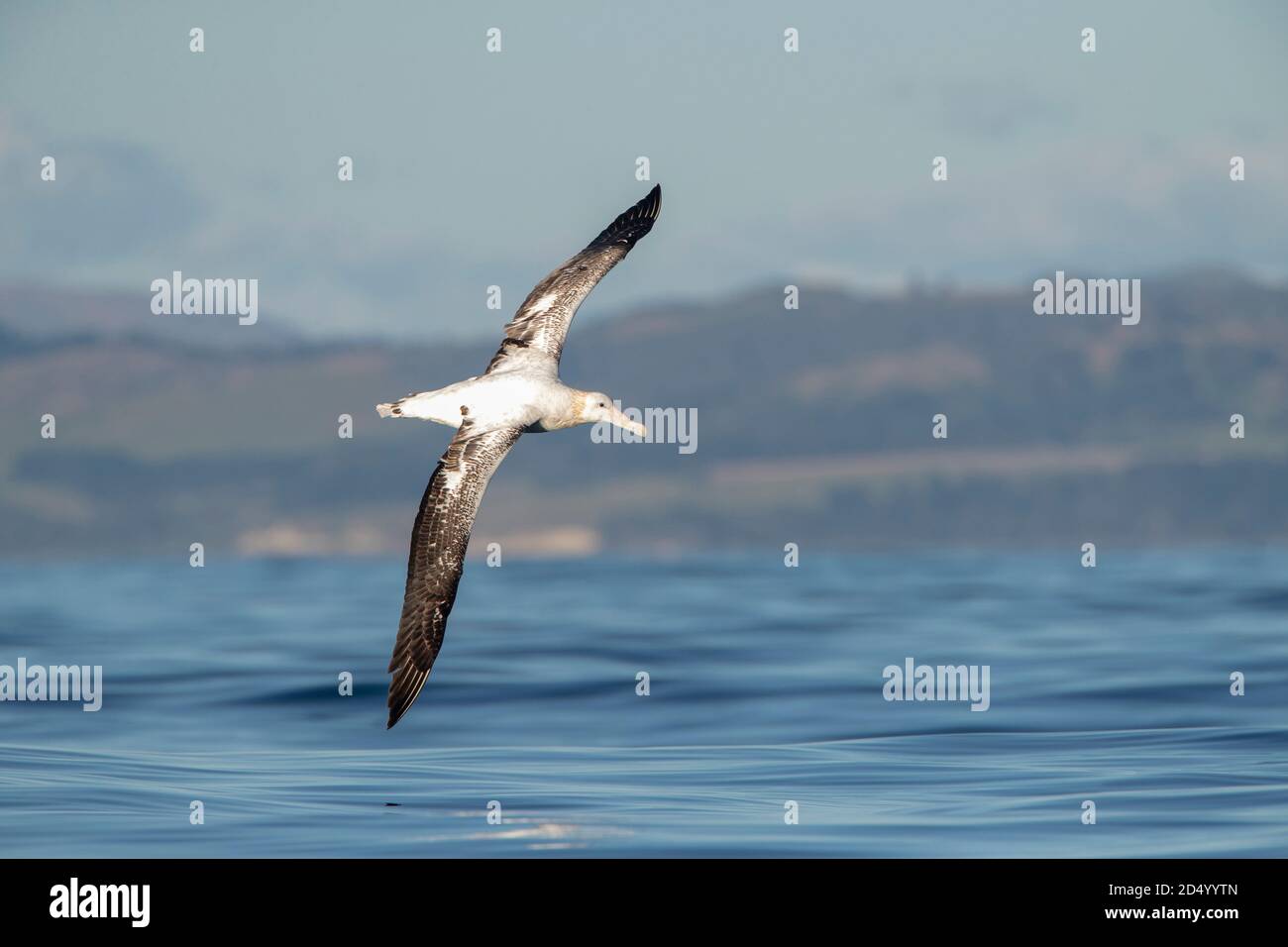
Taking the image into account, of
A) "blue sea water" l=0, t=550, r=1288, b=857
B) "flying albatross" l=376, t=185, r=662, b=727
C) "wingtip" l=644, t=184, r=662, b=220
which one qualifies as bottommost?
"blue sea water" l=0, t=550, r=1288, b=857

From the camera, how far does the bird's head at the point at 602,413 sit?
835 inches

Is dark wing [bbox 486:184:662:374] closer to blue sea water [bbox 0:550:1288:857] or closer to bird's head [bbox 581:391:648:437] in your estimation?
bird's head [bbox 581:391:648:437]

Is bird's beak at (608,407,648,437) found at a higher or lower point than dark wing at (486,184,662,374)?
lower

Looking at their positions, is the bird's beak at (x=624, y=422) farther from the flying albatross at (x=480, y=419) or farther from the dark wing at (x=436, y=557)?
the dark wing at (x=436, y=557)

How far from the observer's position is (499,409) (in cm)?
2036

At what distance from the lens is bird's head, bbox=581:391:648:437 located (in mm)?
21203

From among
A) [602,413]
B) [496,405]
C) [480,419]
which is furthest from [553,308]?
[480,419]

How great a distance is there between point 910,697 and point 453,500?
11.7 m

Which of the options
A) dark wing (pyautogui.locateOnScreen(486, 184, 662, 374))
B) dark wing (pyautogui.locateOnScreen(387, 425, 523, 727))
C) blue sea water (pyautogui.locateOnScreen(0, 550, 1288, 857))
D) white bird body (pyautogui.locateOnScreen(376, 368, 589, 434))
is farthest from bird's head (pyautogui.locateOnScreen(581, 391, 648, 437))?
blue sea water (pyautogui.locateOnScreen(0, 550, 1288, 857))

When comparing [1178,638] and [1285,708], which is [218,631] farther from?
[1285,708]

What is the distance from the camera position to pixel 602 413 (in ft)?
69.8

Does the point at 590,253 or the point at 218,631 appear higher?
the point at 590,253
